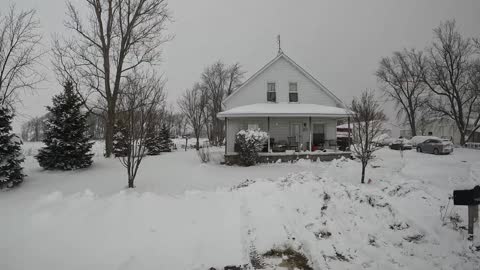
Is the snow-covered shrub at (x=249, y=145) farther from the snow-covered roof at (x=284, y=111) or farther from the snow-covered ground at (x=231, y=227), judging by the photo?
the snow-covered ground at (x=231, y=227)

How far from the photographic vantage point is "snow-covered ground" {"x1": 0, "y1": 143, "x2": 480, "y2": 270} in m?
4.05

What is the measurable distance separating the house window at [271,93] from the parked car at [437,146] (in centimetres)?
1468

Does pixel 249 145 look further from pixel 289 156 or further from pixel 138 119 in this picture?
pixel 138 119

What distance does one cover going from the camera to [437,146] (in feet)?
68.8

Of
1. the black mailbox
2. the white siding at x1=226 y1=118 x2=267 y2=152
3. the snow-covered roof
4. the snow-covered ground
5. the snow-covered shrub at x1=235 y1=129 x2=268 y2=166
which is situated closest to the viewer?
the snow-covered ground

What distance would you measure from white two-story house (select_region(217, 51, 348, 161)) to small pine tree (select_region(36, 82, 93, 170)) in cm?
885

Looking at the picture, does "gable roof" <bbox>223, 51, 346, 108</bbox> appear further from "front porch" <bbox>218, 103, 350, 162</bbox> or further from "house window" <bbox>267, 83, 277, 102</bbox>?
"front porch" <bbox>218, 103, 350, 162</bbox>

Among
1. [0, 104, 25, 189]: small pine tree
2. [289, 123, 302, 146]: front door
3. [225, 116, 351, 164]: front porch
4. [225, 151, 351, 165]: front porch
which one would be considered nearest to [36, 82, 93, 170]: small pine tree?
[0, 104, 25, 189]: small pine tree

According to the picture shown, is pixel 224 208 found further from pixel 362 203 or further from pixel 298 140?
pixel 298 140

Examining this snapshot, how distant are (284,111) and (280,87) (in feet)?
11.0

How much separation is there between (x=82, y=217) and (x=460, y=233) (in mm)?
7975

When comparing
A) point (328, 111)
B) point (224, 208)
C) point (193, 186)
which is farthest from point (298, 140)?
point (224, 208)

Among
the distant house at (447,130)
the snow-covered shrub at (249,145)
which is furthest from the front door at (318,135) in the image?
the distant house at (447,130)

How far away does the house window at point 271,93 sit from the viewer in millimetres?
19172
